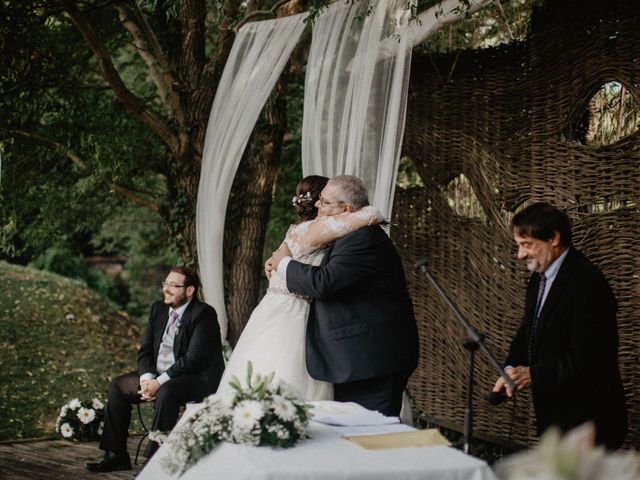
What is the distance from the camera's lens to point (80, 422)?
6.86 m

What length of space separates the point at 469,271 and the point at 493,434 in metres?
1.12

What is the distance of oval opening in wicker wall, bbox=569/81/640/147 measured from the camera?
17.5 ft

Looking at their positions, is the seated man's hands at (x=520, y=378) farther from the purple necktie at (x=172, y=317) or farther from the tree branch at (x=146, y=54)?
the tree branch at (x=146, y=54)

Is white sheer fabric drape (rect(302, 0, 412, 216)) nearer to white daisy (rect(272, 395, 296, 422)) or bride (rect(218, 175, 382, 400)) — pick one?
bride (rect(218, 175, 382, 400))

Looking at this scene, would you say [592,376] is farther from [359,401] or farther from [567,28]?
[567,28]

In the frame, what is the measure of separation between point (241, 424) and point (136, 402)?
3.23 metres

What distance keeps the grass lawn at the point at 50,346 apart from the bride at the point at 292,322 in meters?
5.00

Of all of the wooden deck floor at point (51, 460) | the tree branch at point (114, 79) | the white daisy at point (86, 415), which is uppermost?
the tree branch at point (114, 79)

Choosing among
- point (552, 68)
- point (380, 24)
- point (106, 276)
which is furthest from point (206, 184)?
point (106, 276)

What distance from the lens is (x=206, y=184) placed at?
20.6ft

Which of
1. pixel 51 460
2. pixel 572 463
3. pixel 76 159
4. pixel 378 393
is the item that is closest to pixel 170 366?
pixel 51 460

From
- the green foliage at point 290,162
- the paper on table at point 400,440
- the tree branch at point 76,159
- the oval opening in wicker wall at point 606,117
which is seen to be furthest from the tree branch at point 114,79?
the paper on table at point 400,440

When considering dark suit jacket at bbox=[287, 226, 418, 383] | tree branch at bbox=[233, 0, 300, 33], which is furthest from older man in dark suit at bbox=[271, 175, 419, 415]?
tree branch at bbox=[233, 0, 300, 33]

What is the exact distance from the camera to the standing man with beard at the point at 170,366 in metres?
5.52
